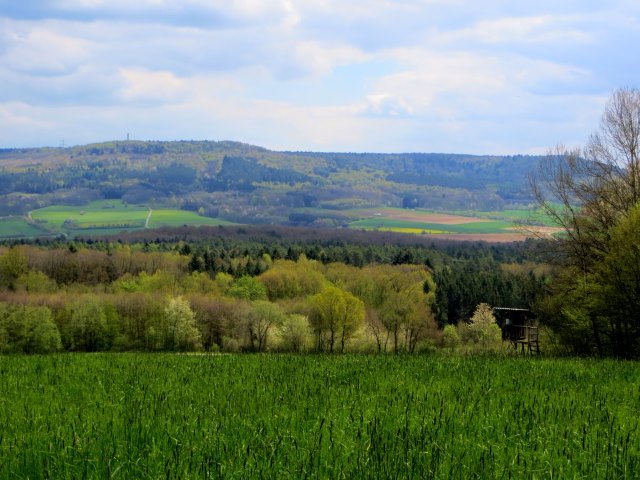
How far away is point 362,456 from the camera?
20.1 feet

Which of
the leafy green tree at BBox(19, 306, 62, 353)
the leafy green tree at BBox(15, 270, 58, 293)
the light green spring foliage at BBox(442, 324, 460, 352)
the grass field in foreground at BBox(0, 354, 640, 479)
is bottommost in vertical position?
the light green spring foliage at BBox(442, 324, 460, 352)

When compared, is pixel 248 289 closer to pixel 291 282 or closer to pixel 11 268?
pixel 291 282

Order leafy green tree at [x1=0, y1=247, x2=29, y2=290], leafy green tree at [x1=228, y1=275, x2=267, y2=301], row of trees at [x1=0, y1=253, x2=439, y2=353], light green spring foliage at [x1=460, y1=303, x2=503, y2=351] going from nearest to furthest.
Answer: row of trees at [x1=0, y1=253, x2=439, y2=353]
light green spring foliage at [x1=460, y1=303, x2=503, y2=351]
leafy green tree at [x1=228, y1=275, x2=267, y2=301]
leafy green tree at [x1=0, y1=247, x2=29, y2=290]

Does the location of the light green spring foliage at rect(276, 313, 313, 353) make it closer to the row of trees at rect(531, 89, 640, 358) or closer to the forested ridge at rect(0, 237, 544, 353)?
the forested ridge at rect(0, 237, 544, 353)

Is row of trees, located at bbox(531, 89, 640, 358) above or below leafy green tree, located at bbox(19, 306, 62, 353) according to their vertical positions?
above

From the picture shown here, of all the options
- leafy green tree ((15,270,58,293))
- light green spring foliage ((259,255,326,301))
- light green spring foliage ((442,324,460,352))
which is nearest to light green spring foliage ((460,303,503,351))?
light green spring foliage ((442,324,460,352))

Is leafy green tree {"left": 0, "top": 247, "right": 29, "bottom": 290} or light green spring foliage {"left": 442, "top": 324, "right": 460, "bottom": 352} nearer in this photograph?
light green spring foliage {"left": 442, "top": 324, "right": 460, "bottom": 352}

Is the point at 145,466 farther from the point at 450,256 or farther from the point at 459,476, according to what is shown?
the point at 450,256

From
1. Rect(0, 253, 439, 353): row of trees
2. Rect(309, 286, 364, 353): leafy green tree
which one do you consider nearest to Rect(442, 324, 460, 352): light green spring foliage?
Rect(0, 253, 439, 353): row of trees

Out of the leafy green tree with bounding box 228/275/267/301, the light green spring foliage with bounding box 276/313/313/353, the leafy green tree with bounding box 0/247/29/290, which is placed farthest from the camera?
the leafy green tree with bounding box 0/247/29/290

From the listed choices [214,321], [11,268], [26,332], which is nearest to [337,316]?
[214,321]

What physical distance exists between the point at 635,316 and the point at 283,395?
66.0 ft

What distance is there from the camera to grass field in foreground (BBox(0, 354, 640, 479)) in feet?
19.2

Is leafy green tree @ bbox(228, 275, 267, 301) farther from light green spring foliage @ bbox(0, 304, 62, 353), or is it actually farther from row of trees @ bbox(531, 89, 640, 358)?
row of trees @ bbox(531, 89, 640, 358)
